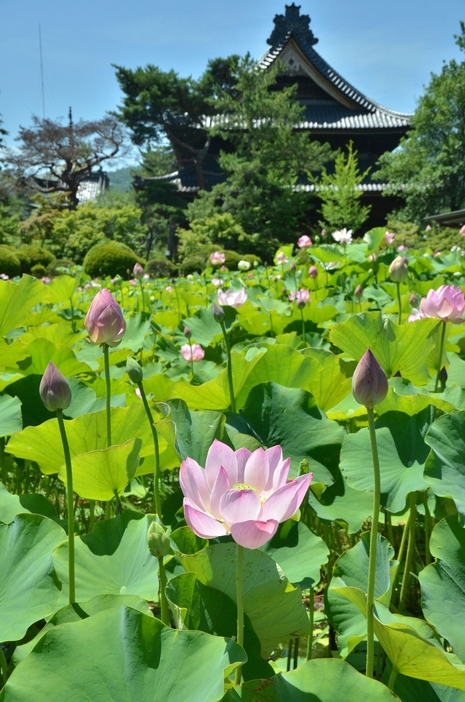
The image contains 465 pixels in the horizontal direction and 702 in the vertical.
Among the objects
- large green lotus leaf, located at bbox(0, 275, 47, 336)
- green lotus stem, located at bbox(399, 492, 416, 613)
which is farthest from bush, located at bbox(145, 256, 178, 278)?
green lotus stem, located at bbox(399, 492, 416, 613)

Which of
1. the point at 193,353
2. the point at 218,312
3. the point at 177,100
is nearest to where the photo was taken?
the point at 218,312

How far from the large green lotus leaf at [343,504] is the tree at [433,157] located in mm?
14985

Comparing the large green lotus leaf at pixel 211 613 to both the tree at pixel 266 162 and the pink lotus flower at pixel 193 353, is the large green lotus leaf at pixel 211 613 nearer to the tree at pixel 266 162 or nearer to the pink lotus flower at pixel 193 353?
the pink lotus flower at pixel 193 353

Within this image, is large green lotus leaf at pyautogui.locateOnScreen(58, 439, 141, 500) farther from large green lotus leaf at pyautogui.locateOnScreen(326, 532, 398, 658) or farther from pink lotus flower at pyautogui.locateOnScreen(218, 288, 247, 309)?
pink lotus flower at pyautogui.locateOnScreen(218, 288, 247, 309)

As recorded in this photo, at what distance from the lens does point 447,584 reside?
1.91ft

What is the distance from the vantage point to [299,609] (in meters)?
0.53

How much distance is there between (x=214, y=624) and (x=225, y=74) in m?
20.3

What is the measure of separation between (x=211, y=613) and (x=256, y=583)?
0.05m

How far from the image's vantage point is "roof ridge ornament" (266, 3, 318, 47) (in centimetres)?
1820

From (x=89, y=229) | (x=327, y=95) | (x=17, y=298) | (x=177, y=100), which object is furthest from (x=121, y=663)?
(x=177, y=100)

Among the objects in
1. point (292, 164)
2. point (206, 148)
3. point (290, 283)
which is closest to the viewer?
point (290, 283)

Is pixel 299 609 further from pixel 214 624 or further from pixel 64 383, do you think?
pixel 64 383

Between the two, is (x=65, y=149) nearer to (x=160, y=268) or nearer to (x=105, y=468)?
(x=160, y=268)

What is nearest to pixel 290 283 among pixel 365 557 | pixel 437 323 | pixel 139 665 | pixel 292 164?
pixel 437 323
